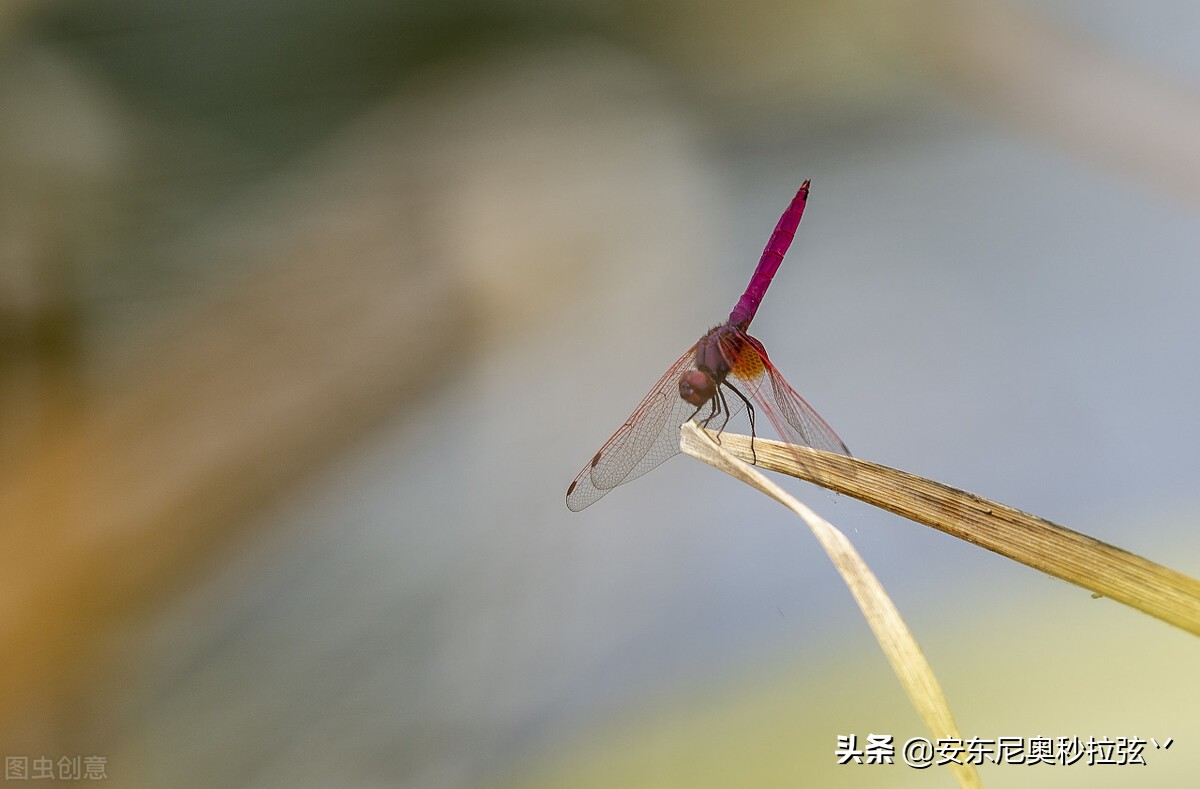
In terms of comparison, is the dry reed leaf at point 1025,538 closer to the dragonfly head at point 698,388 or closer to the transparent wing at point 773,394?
the transparent wing at point 773,394

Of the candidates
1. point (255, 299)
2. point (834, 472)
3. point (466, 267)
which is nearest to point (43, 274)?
point (255, 299)

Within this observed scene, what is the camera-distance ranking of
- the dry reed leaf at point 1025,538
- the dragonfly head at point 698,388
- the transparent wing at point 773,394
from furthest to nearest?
the dragonfly head at point 698,388
the transparent wing at point 773,394
the dry reed leaf at point 1025,538

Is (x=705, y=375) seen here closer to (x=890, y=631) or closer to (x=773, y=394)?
(x=773, y=394)

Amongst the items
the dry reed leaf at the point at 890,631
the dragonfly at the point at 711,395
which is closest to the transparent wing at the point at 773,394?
the dragonfly at the point at 711,395

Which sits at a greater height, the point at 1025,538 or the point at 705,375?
the point at 705,375

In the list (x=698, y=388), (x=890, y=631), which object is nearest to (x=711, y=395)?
(x=698, y=388)

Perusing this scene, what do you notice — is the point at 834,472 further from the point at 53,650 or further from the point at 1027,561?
the point at 53,650

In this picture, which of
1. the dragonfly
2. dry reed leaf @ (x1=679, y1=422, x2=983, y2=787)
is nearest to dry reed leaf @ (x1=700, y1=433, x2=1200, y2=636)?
dry reed leaf @ (x1=679, y1=422, x2=983, y2=787)

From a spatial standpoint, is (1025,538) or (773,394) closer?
(1025,538)
